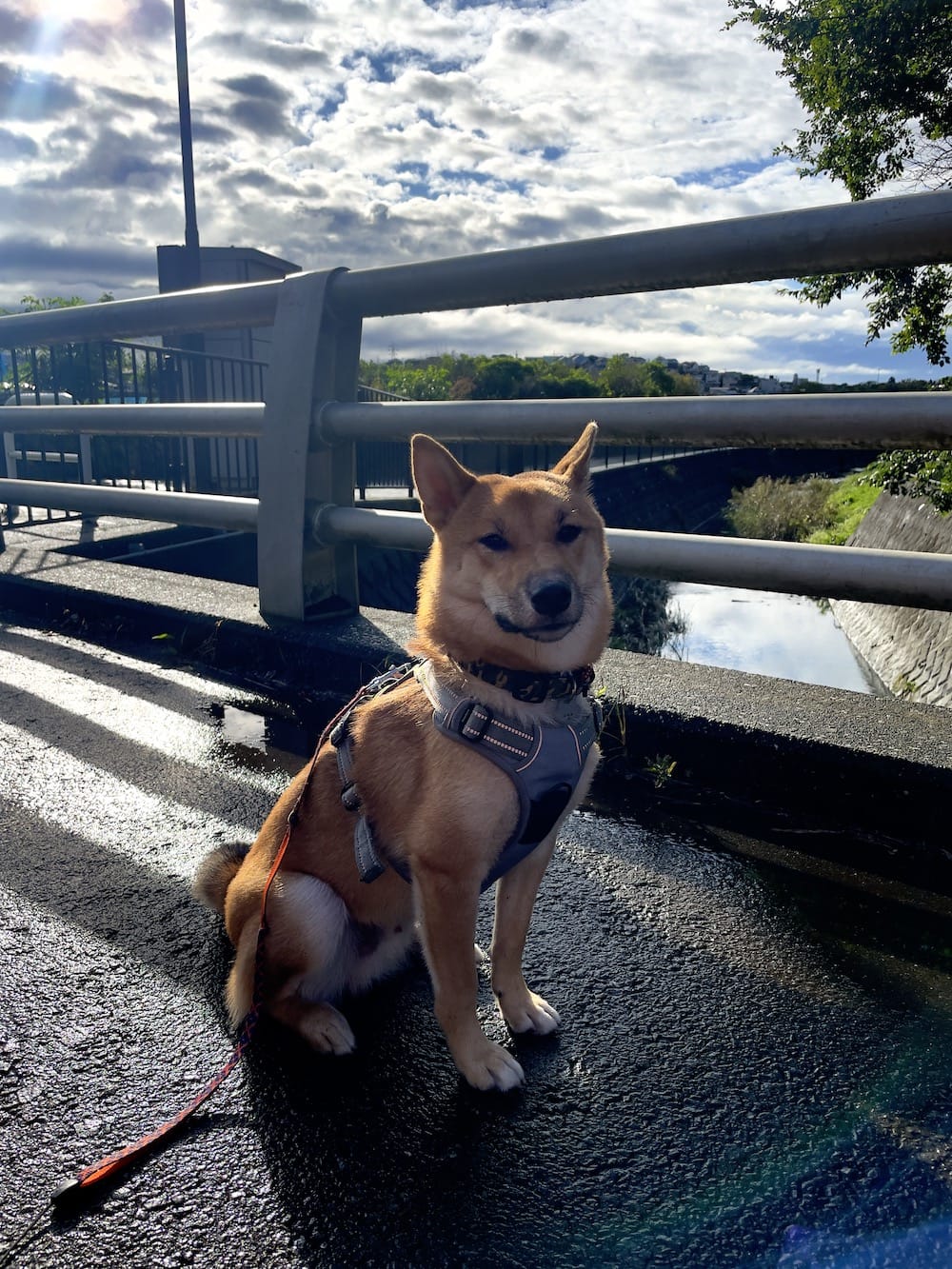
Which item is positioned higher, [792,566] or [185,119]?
[185,119]

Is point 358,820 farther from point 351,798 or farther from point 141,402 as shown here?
point 141,402

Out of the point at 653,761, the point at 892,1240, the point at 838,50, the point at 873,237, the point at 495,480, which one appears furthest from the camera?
the point at 838,50

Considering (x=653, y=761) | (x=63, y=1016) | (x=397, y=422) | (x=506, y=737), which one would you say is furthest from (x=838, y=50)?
(x=63, y=1016)

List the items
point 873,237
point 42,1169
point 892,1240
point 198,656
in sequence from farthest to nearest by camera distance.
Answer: point 198,656
point 873,237
point 42,1169
point 892,1240

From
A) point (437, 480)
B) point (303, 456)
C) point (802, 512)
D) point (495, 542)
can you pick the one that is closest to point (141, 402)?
point (303, 456)

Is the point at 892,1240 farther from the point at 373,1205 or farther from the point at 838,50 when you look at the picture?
the point at 838,50

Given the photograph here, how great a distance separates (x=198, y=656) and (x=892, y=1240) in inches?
160

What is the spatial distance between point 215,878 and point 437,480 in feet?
4.14

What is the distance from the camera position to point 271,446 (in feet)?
14.4

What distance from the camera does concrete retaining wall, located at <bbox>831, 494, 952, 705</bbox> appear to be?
639cm

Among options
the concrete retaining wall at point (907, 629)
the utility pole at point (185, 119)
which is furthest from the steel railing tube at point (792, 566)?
the utility pole at point (185, 119)

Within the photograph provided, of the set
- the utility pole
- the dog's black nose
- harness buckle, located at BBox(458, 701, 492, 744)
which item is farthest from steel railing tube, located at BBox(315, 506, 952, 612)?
the utility pole

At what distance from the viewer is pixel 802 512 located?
22.7m

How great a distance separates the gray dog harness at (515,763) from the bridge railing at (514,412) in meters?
1.43
